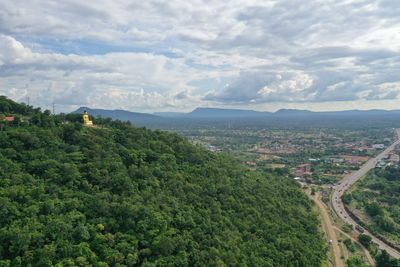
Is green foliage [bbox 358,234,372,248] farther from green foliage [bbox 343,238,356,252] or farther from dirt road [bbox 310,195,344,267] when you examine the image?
dirt road [bbox 310,195,344,267]

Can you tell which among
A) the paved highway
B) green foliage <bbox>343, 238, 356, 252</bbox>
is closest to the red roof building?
green foliage <bbox>343, 238, 356, 252</bbox>

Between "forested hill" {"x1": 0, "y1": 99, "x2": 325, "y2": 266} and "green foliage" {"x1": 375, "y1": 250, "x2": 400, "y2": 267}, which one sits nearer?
"forested hill" {"x1": 0, "y1": 99, "x2": 325, "y2": 266}

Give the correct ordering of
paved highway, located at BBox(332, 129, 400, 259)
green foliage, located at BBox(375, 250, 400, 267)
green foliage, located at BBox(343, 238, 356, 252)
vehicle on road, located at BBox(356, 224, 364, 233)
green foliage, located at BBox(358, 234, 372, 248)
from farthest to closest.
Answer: vehicle on road, located at BBox(356, 224, 364, 233)
paved highway, located at BBox(332, 129, 400, 259)
green foliage, located at BBox(358, 234, 372, 248)
green foliage, located at BBox(343, 238, 356, 252)
green foliage, located at BBox(375, 250, 400, 267)

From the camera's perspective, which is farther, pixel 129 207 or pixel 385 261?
pixel 385 261

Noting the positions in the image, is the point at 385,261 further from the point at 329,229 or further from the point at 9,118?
the point at 9,118

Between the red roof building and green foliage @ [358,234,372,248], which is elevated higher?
the red roof building

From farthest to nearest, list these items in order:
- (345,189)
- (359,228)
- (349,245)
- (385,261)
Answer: (345,189) < (359,228) < (349,245) < (385,261)

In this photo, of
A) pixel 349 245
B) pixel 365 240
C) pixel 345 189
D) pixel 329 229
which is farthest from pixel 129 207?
pixel 345 189
